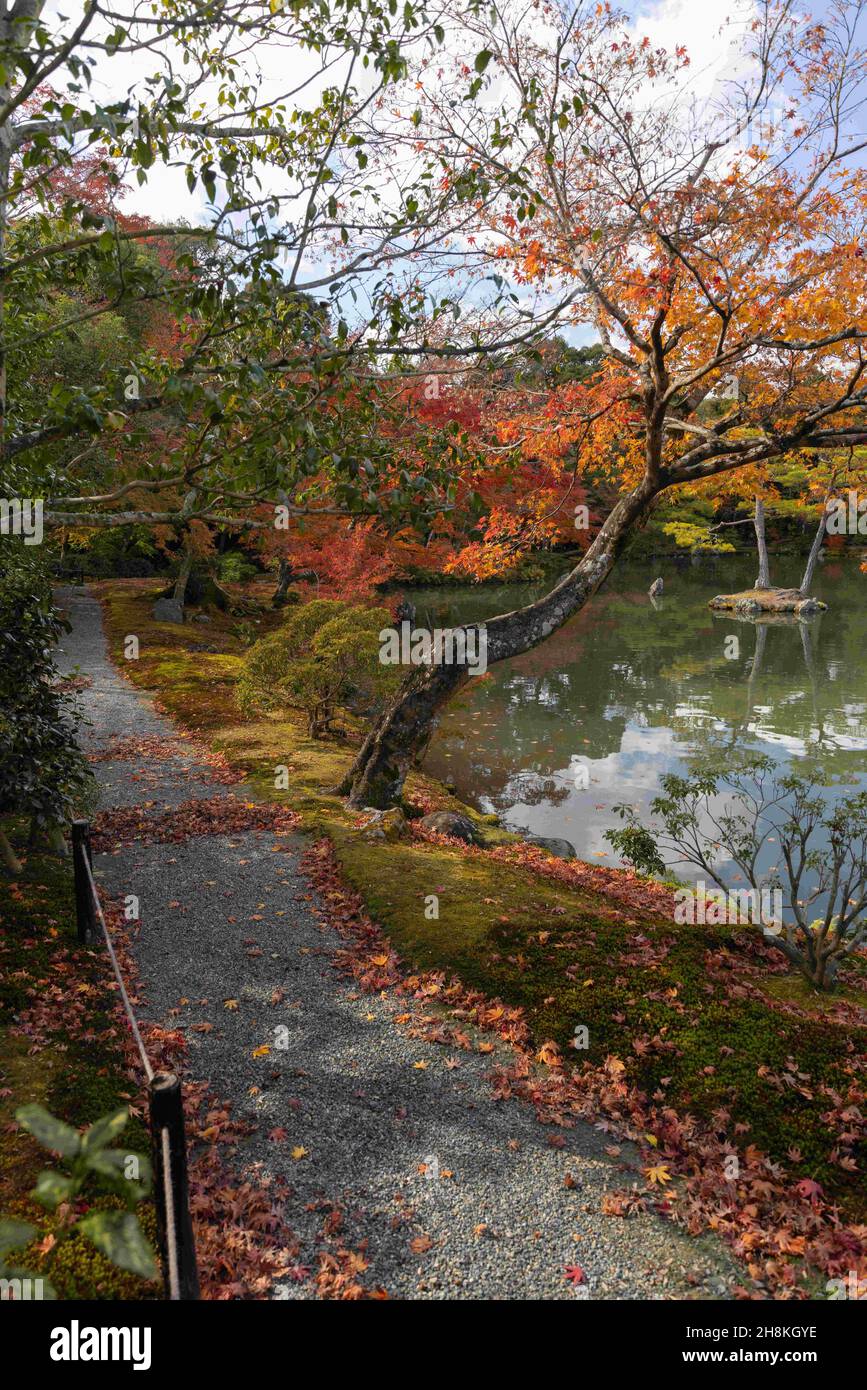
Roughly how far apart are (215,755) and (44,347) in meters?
6.50

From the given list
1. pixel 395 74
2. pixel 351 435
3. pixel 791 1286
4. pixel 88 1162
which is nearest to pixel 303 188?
pixel 395 74

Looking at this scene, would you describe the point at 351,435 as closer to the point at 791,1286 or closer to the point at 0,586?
the point at 0,586

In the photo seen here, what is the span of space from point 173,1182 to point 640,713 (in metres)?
15.0

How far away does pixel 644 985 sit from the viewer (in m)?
5.29

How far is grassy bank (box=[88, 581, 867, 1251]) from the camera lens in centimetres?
418

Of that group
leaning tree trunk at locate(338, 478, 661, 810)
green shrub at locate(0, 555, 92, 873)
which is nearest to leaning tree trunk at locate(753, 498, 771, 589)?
leaning tree trunk at locate(338, 478, 661, 810)

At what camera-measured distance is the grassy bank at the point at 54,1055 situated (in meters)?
3.07

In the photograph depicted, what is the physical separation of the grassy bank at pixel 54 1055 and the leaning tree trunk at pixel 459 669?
3607 millimetres

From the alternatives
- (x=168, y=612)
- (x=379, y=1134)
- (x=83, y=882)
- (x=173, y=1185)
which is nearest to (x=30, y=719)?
(x=83, y=882)

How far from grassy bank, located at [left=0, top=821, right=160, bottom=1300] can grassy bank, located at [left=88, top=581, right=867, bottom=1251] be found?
231 cm

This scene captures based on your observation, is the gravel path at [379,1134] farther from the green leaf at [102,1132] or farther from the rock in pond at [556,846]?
the rock in pond at [556,846]

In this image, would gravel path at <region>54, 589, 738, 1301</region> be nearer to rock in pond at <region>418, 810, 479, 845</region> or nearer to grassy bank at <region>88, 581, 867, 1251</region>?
grassy bank at <region>88, 581, 867, 1251</region>

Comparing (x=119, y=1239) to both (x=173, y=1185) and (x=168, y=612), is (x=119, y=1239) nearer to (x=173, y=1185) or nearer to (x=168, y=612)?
(x=173, y=1185)

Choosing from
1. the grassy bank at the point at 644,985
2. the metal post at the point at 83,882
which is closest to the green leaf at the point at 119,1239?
the grassy bank at the point at 644,985
